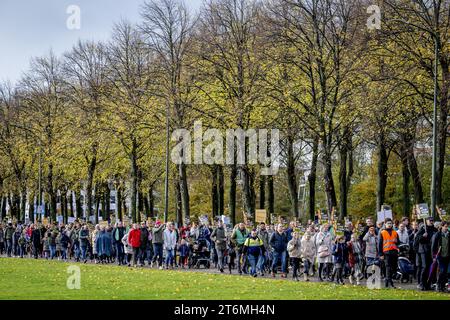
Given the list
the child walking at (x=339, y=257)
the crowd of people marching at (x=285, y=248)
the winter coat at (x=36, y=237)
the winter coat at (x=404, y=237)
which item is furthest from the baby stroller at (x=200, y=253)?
the winter coat at (x=36, y=237)

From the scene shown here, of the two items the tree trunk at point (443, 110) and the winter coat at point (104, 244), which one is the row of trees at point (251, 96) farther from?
the winter coat at point (104, 244)

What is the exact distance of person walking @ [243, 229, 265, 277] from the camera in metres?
28.0

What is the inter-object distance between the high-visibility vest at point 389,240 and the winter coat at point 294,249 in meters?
3.48

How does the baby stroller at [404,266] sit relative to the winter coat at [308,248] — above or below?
below

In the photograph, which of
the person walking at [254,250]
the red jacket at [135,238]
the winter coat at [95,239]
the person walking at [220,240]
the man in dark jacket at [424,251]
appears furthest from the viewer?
the winter coat at [95,239]

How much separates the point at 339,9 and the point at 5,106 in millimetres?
41981

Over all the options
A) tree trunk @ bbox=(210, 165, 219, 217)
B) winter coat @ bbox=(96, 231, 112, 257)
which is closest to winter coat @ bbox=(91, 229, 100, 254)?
winter coat @ bbox=(96, 231, 112, 257)

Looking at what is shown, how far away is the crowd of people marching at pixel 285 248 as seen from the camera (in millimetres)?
23203

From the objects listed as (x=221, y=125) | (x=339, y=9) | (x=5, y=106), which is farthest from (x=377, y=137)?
(x=5, y=106)

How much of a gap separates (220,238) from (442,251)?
11.0m

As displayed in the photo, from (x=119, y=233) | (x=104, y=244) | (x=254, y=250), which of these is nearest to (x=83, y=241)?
(x=104, y=244)

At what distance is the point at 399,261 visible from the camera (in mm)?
25125
